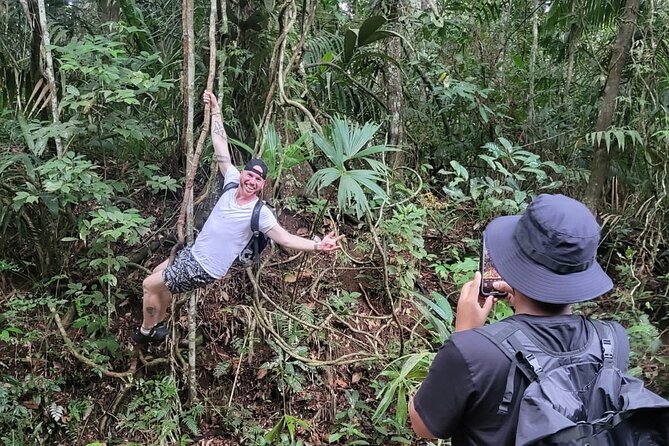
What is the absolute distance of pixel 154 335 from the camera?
3.89 m

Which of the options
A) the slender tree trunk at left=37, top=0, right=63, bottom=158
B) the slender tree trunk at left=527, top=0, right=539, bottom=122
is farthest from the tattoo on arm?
the slender tree trunk at left=527, top=0, right=539, bottom=122

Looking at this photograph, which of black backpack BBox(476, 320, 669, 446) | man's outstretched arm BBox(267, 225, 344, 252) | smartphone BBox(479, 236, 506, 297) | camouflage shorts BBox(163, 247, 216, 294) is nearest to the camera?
black backpack BBox(476, 320, 669, 446)

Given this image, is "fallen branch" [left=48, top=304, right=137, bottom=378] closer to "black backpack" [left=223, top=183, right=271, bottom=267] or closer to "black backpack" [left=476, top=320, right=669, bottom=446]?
"black backpack" [left=223, top=183, right=271, bottom=267]

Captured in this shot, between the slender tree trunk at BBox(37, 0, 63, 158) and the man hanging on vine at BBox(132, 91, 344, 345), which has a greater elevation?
the slender tree trunk at BBox(37, 0, 63, 158)

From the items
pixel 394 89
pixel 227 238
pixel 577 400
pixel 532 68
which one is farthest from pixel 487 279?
pixel 532 68

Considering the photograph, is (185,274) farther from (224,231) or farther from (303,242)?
(303,242)

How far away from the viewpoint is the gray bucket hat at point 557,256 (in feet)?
4.43

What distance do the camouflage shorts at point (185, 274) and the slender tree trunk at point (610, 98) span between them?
3.86 metres

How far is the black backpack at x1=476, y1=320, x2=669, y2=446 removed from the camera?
1.18 metres

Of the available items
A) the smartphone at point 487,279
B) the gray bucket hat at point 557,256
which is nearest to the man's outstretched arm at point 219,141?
the smartphone at point 487,279

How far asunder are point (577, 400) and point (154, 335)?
326 centimetres

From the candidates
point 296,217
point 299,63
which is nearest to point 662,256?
point 296,217

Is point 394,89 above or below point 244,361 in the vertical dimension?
above

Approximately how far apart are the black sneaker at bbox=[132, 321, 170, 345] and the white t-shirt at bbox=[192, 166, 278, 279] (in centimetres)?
84
